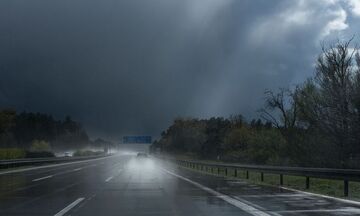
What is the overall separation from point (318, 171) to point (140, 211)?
10.5m

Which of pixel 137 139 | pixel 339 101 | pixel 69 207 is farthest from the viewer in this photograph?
pixel 137 139

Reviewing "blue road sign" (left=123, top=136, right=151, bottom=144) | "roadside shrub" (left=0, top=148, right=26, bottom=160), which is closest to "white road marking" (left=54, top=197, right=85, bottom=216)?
"roadside shrub" (left=0, top=148, right=26, bottom=160)

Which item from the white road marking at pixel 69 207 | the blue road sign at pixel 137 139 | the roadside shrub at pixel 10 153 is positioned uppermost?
the blue road sign at pixel 137 139

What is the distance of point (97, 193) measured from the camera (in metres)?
21.3

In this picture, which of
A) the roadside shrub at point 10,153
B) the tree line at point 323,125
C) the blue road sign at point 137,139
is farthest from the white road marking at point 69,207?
the blue road sign at point 137,139

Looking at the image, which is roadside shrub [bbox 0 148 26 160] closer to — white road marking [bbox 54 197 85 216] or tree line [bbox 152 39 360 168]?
tree line [bbox 152 39 360 168]

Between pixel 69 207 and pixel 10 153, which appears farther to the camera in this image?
pixel 10 153

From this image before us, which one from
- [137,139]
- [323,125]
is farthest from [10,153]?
[137,139]

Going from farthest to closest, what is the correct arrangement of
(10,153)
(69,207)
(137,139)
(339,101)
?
1. (137,139)
2. (10,153)
3. (339,101)
4. (69,207)

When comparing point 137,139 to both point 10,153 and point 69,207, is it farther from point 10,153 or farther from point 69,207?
point 69,207

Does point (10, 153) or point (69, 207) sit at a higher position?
point (10, 153)

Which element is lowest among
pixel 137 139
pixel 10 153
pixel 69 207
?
pixel 69 207

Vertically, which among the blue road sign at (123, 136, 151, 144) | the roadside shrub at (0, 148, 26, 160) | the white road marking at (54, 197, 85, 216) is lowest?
the white road marking at (54, 197, 85, 216)

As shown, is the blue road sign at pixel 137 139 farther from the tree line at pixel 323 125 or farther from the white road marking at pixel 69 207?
the white road marking at pixel 69 207
